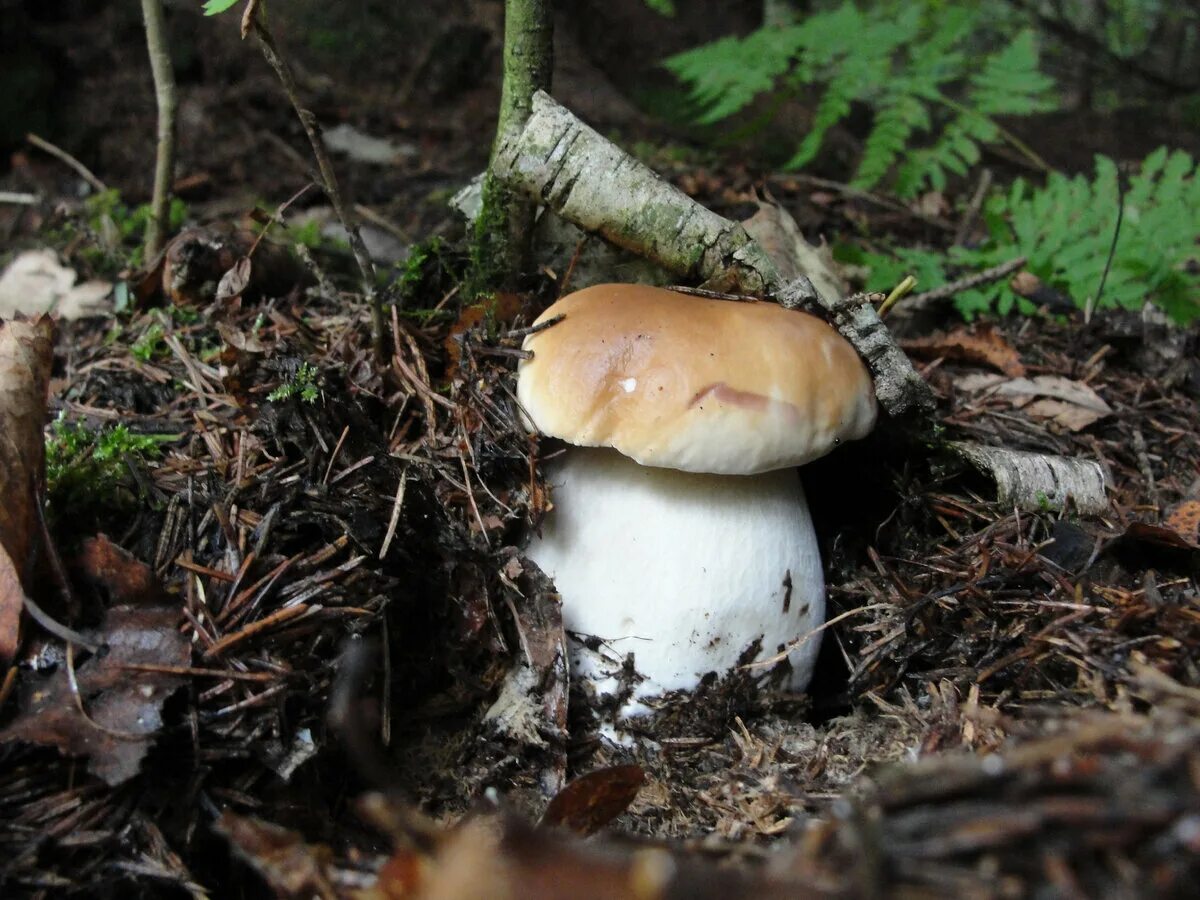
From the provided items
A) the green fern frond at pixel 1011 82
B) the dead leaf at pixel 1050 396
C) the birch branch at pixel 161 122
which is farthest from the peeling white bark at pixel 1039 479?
the birch branch at pixel 161 122

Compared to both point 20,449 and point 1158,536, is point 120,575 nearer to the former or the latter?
point 20,449

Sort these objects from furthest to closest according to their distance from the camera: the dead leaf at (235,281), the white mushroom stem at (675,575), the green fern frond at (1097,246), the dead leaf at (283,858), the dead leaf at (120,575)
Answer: the green fern frond at (1097,246)
the dead leaf at (235,281)
the white mushroom stem at (675,575)
the dead leaf at (120,575)
the dead leaf at (283,858)

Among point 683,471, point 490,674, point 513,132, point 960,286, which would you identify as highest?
point 513,132

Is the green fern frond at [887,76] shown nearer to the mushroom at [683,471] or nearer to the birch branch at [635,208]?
the birch branch at [635,208]

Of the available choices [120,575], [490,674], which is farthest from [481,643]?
[120,575]

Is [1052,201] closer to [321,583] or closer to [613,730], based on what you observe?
[613,730]

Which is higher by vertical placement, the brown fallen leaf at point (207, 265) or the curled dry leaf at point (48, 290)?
the brown fallen leaf at point (207, 265)

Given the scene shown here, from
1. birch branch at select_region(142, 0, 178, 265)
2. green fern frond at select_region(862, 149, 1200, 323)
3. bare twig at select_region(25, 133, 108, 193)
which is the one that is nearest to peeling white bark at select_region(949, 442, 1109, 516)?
green fern frond at select_region(862, 149, 1200, 323)

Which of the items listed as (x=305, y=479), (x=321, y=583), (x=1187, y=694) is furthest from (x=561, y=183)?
(x=1187, y=694)

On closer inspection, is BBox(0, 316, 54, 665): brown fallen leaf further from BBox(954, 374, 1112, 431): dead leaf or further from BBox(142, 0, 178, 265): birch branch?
BBox(954, 374, 1112, 431): dead leaf
